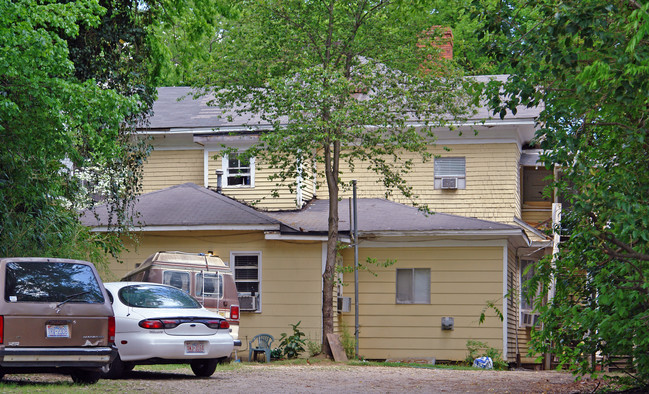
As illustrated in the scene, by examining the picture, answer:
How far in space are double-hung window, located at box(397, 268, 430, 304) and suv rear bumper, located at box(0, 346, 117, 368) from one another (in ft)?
43.2

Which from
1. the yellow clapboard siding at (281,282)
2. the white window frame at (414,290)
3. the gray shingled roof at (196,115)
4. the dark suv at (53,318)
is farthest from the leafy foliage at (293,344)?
the dark suv at (53,318)

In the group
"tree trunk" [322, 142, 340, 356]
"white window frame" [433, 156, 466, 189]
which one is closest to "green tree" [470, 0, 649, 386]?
"tree trunk" [322, 142, 340, 356]

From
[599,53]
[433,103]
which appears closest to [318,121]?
[433,103]

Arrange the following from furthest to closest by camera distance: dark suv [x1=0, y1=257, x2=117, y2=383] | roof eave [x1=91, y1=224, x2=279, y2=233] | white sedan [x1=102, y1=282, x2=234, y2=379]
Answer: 1. roof eave [x1=91, y1=224, x2=279, y2=233]
2. white sedan [x1=102, y1=282, x2=234, y2=379]
3. dark suv [x1=0, y1=257, x2=117, y2=383]

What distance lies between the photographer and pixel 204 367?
558 inches

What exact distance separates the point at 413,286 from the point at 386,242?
4.71 ft

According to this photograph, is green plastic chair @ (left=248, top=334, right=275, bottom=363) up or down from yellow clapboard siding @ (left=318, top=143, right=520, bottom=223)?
down

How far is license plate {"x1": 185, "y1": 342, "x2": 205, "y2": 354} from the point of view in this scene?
43.8 ft

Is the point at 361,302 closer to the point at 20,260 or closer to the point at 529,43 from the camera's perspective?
the point at 20,260

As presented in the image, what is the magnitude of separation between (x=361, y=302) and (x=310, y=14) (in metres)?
7.99

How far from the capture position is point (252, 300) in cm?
2259

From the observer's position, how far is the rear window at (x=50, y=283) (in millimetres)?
11070

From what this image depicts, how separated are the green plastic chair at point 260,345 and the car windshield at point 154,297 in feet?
21.5

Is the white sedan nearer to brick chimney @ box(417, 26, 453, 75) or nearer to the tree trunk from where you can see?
the tree trunk
